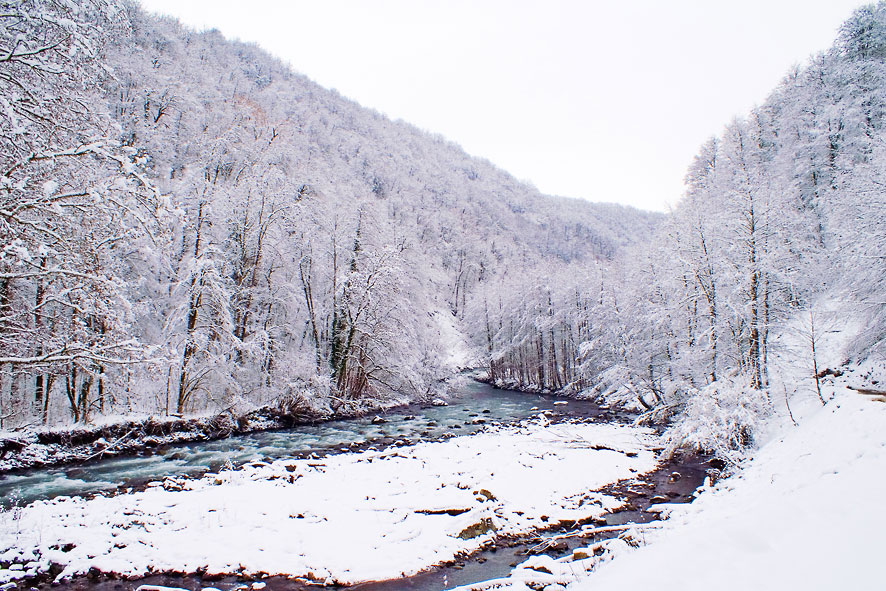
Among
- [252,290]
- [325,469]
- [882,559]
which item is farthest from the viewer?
[252,290]

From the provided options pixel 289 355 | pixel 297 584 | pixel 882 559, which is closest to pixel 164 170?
pixel 289 355

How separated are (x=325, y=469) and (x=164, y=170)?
24697 millimetres

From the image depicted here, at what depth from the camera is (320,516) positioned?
31.9ft

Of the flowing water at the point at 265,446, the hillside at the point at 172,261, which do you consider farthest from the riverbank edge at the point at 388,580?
the flowing water at the point at 265,446

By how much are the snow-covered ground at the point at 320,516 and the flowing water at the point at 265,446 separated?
169 centimetres

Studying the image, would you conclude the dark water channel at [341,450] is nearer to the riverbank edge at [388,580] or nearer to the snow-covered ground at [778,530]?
the riverbank edge at [388,580]

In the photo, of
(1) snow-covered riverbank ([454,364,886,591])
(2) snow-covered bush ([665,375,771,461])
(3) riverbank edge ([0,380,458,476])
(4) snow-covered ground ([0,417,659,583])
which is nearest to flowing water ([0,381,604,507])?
(3) riverbank edge ([0,380,458,476])

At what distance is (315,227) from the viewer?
27.5 m

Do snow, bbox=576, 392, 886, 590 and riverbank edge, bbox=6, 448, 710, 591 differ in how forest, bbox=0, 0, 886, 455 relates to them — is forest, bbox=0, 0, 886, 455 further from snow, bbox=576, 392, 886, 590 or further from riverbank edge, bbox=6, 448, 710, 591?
snow, bbox=576, 392, 886, 590

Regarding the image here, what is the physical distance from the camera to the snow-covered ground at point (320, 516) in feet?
25.1

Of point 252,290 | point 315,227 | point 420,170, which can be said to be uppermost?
point 420,170

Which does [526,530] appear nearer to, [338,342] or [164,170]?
[338,342]

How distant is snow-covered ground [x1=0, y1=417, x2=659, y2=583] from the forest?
3250 millimetres

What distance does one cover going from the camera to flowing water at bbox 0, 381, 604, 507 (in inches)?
462
